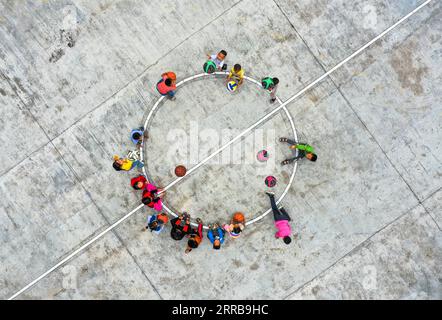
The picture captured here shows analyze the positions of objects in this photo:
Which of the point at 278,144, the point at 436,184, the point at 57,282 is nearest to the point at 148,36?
the point at 278,144

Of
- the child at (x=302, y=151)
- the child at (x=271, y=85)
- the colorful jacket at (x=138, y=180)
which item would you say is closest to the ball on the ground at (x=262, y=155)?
the child at (x=302, y=151)

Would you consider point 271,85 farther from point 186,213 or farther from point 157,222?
point 157,222

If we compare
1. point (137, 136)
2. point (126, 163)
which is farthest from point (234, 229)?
point (137, 136)

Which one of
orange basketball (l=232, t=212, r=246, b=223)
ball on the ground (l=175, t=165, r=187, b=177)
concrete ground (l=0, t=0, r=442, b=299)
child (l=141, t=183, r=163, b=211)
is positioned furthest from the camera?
concrete ground (l=0, t=0, r=442, b=299)

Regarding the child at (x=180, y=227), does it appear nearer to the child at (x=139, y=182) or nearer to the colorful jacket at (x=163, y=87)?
the child at (x=139, y=182)

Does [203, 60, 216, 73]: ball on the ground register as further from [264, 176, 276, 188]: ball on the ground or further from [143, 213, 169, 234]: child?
[143, 213, 169, 234]: child

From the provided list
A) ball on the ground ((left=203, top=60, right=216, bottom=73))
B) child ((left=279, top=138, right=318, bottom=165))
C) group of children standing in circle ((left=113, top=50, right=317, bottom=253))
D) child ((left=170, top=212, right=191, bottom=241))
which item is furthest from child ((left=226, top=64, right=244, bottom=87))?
child ((left=170, top=212, right=191, bottom=241))
